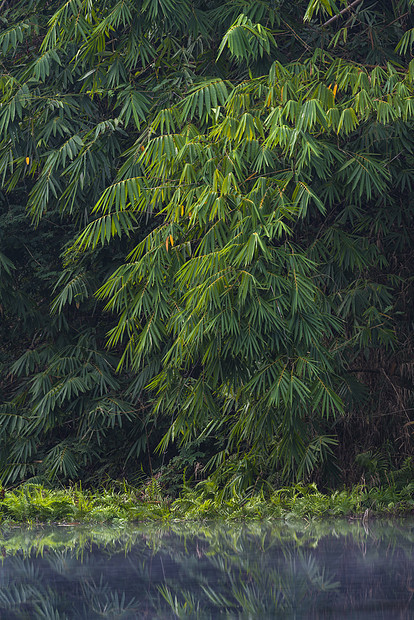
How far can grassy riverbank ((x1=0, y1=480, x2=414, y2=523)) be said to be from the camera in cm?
461

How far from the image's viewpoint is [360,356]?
5441 millimetres

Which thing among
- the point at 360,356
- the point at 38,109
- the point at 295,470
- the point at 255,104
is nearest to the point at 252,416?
the point at 295,470

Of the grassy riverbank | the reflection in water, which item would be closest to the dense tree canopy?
the grassy riverbank

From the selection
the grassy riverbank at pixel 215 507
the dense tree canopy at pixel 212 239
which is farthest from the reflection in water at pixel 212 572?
the dense tree canopy at pixel 212 239

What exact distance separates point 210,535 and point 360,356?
1.89 meters

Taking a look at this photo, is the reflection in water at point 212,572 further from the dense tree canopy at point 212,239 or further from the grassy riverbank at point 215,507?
the dense tree canopy at point 212,239

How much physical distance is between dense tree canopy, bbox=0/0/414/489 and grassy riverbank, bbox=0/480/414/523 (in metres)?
0.23

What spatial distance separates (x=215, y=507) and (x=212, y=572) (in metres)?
1.75

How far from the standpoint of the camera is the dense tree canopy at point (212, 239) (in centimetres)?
416

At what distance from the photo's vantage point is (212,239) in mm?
4191

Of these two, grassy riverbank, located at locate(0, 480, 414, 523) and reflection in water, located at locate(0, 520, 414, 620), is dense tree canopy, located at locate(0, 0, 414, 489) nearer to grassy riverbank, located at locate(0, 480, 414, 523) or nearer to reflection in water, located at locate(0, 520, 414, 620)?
grassy riverbank, located at locate(0, 480, 414, 523)

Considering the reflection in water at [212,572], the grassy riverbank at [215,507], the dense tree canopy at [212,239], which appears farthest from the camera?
the grassy riverbank at [215,507]

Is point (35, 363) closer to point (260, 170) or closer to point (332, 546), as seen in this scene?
point (260, 170)

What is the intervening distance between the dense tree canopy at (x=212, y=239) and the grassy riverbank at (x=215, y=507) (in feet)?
0.76
